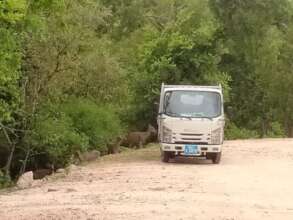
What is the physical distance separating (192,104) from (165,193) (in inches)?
321

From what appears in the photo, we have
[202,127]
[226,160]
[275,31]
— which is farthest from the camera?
[275,31]

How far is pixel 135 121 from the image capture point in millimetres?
34969

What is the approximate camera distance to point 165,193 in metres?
15.9

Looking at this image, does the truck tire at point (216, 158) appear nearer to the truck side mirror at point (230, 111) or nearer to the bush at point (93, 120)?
the bush at point (93, 120)

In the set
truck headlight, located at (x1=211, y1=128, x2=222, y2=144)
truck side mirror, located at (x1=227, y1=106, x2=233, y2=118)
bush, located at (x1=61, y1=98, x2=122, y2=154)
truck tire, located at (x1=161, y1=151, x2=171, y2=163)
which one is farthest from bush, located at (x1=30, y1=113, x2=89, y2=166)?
truck side mirror, located at (x1=227, y1=106, x2=233, y2=118)

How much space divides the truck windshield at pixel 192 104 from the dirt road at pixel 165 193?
1639mm

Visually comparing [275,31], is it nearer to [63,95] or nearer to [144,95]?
[144,95]

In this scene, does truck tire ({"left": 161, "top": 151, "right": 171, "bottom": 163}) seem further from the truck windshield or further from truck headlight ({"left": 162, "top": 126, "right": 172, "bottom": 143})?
the truck windshield

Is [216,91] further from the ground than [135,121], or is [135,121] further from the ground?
[216,91]

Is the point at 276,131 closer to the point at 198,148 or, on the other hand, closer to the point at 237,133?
the point at 237,133

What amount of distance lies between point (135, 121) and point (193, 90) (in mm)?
11280

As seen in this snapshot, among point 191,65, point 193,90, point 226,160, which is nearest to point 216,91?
point 193,90

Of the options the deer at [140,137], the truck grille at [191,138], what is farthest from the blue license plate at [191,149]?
the deer at [140,137]

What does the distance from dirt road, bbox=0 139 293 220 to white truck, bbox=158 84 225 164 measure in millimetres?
566
